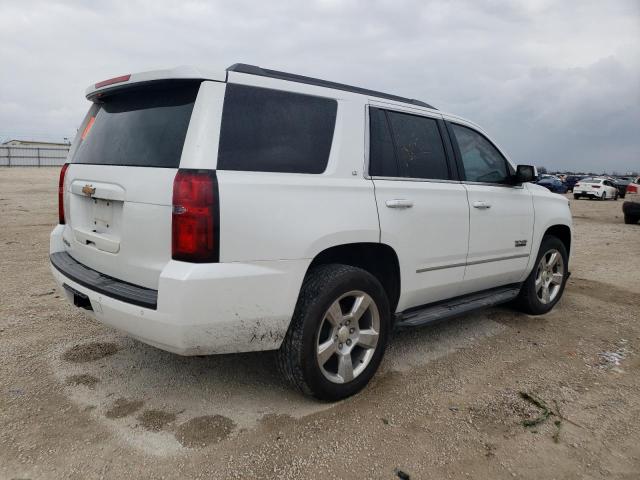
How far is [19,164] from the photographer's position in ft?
145

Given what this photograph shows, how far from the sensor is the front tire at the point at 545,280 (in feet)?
15.4

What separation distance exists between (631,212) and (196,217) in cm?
1536

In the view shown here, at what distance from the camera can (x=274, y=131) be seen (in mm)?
2705

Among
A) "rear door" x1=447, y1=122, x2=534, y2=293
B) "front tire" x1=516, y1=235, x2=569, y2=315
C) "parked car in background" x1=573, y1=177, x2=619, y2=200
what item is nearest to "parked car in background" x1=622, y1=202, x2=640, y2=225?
"front tire" x1=516, y1=235, x2=569, y2=315

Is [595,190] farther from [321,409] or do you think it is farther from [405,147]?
[321,409]

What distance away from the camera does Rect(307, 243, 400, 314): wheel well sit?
3.02 metres

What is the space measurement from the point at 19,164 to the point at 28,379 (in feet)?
160

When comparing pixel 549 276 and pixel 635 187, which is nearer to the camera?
pixel 549 276

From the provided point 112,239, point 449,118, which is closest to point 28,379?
point 112,239

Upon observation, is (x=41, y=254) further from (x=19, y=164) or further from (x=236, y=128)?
(x=19, y=164)

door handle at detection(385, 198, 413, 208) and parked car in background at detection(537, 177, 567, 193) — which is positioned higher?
door handle at detection(385, 198, 413, 208)

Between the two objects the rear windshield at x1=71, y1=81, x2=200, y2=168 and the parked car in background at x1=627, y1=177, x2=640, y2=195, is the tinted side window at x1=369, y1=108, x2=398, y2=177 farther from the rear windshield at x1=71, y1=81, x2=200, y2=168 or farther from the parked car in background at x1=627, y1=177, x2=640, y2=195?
the parked car in background at x1=627, y1=177, x2=640, y2=195

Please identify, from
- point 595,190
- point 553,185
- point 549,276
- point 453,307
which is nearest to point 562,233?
point 549,276

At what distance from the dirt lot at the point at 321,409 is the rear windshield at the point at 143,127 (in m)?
1.43
